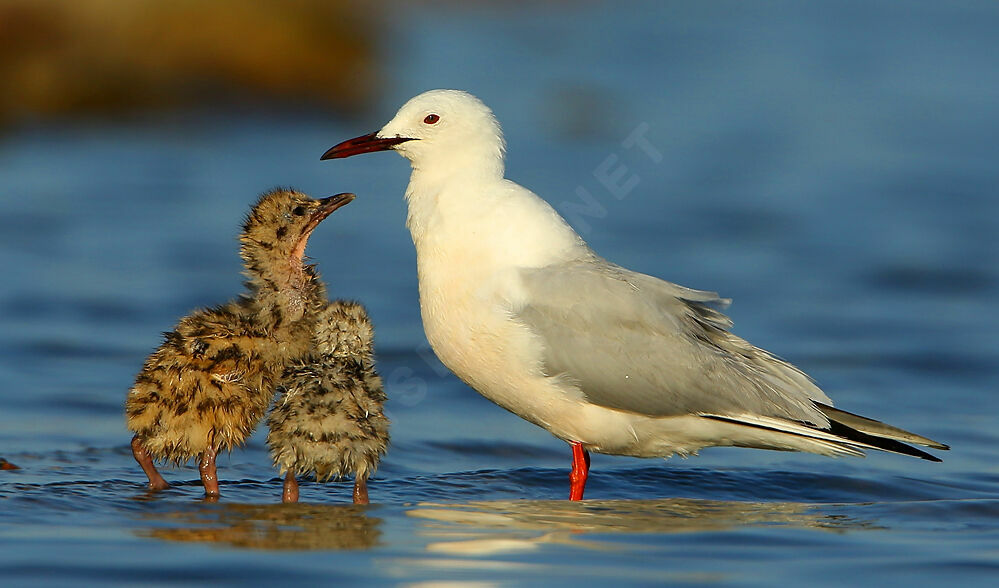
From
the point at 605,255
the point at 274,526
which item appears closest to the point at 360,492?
the point at 274,526

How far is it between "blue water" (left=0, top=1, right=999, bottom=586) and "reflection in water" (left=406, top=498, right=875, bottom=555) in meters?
0.03

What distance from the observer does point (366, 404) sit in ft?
24.4

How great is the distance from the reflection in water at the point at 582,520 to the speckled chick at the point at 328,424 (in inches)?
15.7

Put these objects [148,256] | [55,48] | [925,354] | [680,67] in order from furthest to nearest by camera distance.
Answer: [680,67] → [55,48] → [148,256] → [925,354]

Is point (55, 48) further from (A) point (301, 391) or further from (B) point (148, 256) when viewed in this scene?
(A) point (301, 391)

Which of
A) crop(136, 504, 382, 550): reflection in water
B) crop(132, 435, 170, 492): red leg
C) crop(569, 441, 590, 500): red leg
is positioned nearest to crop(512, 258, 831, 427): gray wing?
crop(569, 441, 590, 500): red leg

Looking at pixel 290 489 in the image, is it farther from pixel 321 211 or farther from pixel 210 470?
pixel 321 211

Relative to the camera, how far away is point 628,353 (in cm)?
766

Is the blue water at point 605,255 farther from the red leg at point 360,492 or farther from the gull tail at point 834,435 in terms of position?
the gull tail at point 834,435

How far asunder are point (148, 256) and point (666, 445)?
8.20 metres

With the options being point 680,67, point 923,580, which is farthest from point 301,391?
point 680,67

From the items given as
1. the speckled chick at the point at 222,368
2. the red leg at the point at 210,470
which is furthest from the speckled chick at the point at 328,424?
the red leg at the point at 210,470

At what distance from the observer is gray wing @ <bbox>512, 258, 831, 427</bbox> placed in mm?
7621

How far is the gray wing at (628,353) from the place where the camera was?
25.0ft
